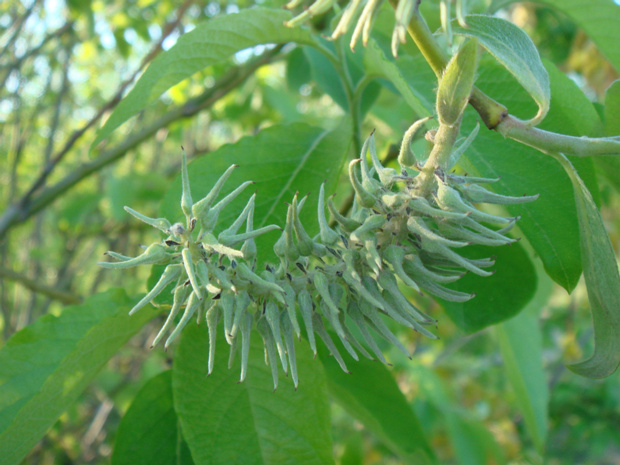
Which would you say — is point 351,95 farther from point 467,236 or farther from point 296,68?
point 296,68

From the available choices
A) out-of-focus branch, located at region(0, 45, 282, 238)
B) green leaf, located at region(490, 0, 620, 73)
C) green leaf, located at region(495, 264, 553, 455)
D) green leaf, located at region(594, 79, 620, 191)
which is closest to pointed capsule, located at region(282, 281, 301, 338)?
green leaf, located at region(594, 79, 620, 191)

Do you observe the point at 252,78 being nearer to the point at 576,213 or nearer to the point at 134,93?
the point at 134,93

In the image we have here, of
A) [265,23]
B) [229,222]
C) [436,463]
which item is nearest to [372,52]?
[265,23]

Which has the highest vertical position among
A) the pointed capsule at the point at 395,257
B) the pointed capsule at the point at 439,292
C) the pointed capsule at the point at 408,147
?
the pointed capsule at the point at 408,147

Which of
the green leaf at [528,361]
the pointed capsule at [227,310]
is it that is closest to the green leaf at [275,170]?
the pointed capsule at [227,310]

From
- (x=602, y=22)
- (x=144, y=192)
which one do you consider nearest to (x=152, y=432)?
(x=602, y=22)

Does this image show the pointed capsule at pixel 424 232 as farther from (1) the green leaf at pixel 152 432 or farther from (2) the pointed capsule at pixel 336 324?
(1) the green leaf at pixel 152 432
